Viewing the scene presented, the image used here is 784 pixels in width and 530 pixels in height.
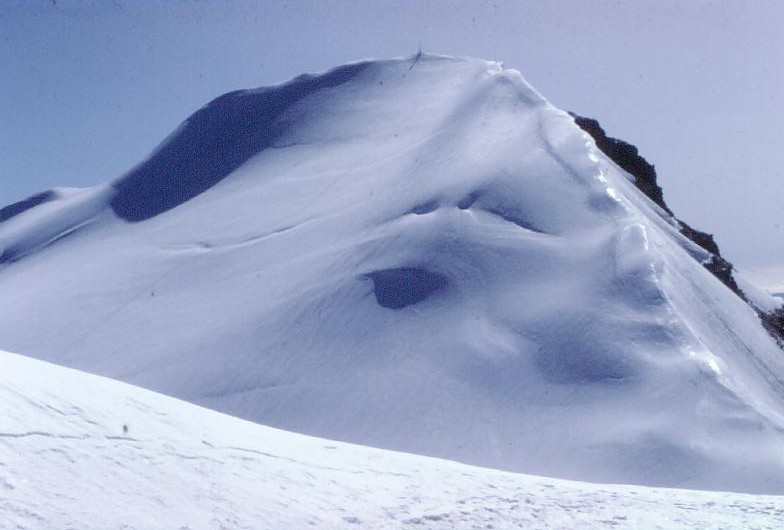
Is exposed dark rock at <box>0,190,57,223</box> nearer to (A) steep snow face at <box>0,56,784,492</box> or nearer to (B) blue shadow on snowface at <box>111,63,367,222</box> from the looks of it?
(B) blue shadow on snowface at <box>111,63,367,222</box>

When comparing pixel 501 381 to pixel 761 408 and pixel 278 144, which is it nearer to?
pixel 761 408

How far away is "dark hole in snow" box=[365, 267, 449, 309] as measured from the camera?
1005 centimetres

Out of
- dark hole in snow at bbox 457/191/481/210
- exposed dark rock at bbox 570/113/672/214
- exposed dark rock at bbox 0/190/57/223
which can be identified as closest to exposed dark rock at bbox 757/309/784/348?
exposed dark rock at bbox 570/113/672/214

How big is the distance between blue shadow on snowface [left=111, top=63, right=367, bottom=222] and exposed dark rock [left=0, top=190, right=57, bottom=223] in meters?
2.86

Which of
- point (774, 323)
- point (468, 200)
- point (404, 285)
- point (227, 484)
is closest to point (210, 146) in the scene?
point (468, 200)

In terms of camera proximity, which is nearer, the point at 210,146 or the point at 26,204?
the point at 210,146

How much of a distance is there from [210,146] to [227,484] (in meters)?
12.7

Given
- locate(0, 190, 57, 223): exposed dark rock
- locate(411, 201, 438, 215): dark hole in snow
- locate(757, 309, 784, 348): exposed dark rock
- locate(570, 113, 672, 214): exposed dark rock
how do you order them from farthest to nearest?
locate(0, 190, 57, 223): exposed dark rock
locate(570, 113, 672, 214): exposed dark rock
locate(757, 309, 784, 348): exposed dark rock
locate(411, 201, 438, 215): dark hole in snow

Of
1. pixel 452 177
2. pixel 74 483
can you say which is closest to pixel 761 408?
pixel 452 177

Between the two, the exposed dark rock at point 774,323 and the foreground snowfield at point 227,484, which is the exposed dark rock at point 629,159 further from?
the foreground snowfield at point 227,484

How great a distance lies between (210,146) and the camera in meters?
17.0

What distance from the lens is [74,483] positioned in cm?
438

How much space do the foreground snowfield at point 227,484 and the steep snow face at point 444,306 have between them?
6.21 feet

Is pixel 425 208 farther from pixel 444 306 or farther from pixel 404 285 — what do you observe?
pixel 444 306
